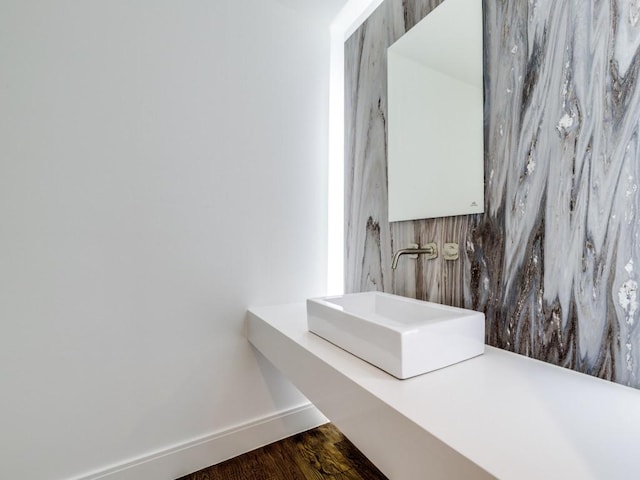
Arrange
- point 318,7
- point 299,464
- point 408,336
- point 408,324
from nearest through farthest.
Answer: point 408,336 < point 408,324 < point 299,464 < point 318,7

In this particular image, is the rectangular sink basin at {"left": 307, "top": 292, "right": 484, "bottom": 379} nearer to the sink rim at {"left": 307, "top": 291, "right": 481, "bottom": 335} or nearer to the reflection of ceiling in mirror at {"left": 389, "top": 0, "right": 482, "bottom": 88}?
the sink rim at {"left": 307, "top": 291, "right": 481, "bottom": 335}

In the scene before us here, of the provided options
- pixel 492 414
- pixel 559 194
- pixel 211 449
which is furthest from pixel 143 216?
pixel 559 194

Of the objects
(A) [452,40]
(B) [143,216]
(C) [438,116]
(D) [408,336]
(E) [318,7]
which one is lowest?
(D) [408,336]

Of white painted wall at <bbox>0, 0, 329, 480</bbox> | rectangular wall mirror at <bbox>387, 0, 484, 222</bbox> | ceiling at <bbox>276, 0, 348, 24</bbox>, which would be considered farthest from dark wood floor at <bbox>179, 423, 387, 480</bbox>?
ceiling at <bbox>276, 0, 348, 24</bbox>

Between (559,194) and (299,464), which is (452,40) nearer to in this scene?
(559,194)

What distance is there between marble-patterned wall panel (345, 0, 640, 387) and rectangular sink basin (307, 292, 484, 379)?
16 centimetres

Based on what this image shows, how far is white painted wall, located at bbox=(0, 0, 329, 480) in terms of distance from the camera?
4.05 ft

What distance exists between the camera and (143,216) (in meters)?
1.43

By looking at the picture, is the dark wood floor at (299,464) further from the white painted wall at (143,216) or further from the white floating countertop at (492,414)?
the white floating countertop at (492,414)

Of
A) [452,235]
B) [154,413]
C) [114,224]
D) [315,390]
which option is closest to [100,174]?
[114,224]

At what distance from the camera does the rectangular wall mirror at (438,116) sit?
117 cm

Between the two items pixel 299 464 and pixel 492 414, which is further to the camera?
pixel 299 464

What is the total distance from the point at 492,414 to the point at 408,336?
0.24 metres

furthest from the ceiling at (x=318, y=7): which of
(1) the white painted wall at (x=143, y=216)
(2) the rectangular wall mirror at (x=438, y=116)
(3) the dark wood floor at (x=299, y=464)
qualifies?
(3) the dark wood floor at (x=299, y=464)
